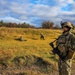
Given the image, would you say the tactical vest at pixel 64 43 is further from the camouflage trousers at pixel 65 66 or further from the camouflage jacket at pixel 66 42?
the camouflage trousers at pixel 65 66

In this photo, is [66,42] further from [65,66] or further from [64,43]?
[65,66]

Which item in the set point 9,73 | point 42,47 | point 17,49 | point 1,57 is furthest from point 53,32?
point 9,73

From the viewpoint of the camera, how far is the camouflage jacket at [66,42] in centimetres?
836

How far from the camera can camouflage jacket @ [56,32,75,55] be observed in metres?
8.36

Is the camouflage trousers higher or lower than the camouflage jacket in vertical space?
lower

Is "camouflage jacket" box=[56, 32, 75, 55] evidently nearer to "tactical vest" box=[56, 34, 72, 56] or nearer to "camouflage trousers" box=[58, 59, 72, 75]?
"tactical vest" box=[56, 34, 72, 56]

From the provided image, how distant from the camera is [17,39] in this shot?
24.5 metres

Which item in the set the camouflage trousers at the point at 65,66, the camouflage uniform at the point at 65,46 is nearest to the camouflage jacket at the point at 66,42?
the camouflage uniform at the point at 65,46

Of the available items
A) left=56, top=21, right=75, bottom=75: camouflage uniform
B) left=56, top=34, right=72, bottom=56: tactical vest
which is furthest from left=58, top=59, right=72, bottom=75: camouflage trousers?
left=56, top=34, right=72, bottom=56: tactical vest

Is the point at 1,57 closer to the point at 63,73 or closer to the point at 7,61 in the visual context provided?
the point at 7,61

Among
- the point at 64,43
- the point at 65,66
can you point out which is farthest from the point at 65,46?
the point at 65,66

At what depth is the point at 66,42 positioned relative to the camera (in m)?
8.48

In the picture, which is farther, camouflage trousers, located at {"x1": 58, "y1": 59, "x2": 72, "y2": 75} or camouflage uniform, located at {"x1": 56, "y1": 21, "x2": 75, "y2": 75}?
camouflage trousers, located at {"x1": 58, "y1": 59, "x2": 72, "y2": 75}

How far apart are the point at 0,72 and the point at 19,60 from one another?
188 centimetres
